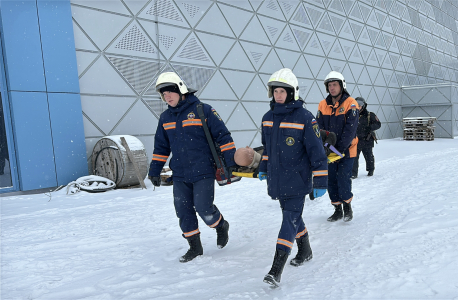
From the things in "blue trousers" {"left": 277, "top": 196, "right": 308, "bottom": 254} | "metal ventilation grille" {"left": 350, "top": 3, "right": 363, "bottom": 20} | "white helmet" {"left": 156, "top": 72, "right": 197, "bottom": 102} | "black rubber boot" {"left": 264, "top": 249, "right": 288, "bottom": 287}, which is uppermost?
"metal ventilation grille" {"left": 350, "top": 3, "right": 363, "bottom": 20}

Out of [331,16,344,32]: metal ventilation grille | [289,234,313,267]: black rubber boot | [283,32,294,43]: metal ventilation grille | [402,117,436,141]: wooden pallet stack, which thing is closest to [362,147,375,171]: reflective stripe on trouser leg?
[289,234,313,267]: black rubber boot

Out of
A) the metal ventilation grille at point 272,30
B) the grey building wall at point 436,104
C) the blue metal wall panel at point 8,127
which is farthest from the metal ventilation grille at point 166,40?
the grey building wall at point 436,104

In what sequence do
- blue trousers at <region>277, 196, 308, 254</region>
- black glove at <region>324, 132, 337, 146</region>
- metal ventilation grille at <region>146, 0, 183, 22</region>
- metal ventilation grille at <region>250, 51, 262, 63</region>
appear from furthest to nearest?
1. metal ventilation grille at <region>250, 51, 262, 63</region>
2. metal ventilation grille at <region>146, 0, 183, 22</region>
3. black glove at <region>324, 132, 337, 146</region>
4. blue trousers at <region>277, 196, 308, 254</region>

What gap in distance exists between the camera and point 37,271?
2.85 metres

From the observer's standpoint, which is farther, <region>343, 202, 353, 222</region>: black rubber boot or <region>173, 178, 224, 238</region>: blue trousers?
<region>343, 202, 353, 222</region>: black rubber boot

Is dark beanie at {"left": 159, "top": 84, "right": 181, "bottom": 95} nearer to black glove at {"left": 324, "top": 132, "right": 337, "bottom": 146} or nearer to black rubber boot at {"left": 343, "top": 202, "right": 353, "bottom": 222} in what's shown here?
black glove at {"left": 324, "top": 132, "right": 337, "bottom": 146}

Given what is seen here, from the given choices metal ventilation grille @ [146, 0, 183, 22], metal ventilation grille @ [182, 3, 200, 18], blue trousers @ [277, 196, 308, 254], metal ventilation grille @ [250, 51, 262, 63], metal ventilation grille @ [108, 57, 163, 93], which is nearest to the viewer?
blue trousers @ [277, 196, 308, 254]

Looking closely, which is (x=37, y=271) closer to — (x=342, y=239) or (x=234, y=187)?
(x=342, y=239)

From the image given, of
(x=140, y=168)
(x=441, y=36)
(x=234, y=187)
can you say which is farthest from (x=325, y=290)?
(x=441, y=36)

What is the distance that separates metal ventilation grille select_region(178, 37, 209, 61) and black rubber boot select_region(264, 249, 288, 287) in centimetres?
759

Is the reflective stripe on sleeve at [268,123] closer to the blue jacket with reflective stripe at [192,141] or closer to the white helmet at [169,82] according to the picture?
the blue jacket with reflective stripe at [192,141]

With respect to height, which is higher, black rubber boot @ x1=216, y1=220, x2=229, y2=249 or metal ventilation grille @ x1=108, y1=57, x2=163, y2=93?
metal ventilation grille @ x1=108, y1=57, x2=163, y2=93

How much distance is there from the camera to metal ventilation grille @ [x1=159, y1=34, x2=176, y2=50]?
857 cm

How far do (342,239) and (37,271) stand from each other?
2.96 metres
